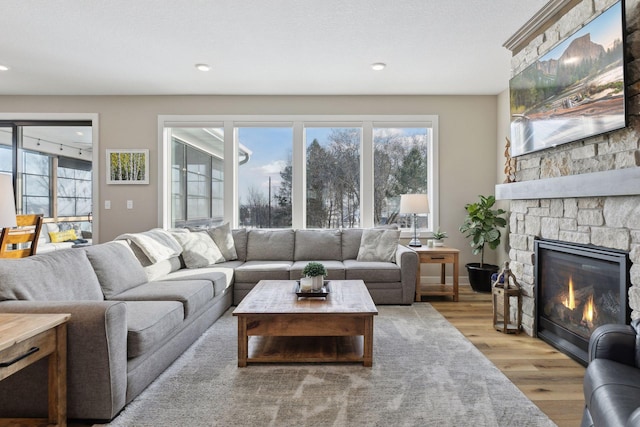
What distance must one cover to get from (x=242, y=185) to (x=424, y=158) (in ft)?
8.26

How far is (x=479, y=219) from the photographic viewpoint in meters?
4.53

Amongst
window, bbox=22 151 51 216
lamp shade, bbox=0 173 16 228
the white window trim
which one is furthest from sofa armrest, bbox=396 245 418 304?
window, bbox=22 151 51 216

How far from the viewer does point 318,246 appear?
456 cm

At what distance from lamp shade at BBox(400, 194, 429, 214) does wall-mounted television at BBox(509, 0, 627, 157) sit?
4.85 feet

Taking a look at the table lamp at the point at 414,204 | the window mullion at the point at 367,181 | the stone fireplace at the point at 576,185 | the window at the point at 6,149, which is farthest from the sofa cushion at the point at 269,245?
the window at the point at 6,149

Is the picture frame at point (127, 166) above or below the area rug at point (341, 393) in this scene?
above

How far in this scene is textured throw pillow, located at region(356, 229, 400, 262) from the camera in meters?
4.28

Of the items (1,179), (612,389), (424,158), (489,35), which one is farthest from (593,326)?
(1,179)

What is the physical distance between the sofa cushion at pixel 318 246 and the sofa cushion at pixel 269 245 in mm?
101

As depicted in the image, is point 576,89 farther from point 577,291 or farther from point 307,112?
point 307,112

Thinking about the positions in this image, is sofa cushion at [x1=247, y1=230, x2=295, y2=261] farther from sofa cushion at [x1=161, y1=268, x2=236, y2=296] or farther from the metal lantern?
the metal lantern

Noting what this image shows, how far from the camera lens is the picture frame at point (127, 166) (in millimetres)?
4875

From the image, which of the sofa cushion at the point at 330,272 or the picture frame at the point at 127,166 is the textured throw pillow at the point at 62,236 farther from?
the sofa cushion at the point at 330,272

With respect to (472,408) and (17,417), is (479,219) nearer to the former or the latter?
(472,408)
